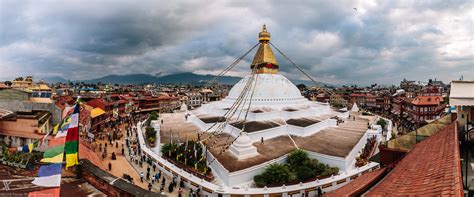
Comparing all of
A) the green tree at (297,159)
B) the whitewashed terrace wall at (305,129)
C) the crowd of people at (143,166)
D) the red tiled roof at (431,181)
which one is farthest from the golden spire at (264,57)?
the red tiled roof at (431,181)

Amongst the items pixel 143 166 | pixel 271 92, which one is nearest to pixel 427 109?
pixel 271 92

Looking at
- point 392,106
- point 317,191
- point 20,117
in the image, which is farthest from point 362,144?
point 392,106

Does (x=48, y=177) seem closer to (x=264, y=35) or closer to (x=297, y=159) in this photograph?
(x=297, y=159)

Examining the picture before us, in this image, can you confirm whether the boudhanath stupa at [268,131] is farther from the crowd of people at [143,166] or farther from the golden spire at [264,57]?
the crowd of people at [143,166]

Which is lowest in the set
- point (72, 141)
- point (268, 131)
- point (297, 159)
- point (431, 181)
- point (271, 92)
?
point (297, 159)

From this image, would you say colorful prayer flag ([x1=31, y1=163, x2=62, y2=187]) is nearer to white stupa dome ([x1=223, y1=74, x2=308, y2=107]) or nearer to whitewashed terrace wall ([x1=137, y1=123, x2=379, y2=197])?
whitewashed terrace wall ([x1=137, y1=123, x2=379, y2=197])

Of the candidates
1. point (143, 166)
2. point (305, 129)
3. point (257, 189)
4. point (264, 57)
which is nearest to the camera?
point (257, 189)

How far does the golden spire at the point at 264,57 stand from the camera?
26.8m

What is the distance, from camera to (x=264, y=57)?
87.7 feet

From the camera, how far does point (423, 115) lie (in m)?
30.8

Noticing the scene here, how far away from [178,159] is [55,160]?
767 centimetres

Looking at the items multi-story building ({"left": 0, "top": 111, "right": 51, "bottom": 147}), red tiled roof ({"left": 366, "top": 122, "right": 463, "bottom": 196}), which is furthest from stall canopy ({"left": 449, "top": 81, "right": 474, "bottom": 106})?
multi-story building ({"left": 0, "top": 111, "right": 51, "bottom": 147})

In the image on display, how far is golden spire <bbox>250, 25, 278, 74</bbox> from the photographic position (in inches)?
1055

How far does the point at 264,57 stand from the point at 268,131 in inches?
467
